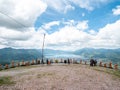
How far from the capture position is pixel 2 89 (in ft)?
62.1

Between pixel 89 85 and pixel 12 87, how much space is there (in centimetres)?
1012

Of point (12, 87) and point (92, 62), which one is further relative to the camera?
point (92, 62)

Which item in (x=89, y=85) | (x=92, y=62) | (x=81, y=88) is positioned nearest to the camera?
(x=81, y=88)

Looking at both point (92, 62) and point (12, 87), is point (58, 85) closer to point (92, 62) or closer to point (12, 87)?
point (12, 87)

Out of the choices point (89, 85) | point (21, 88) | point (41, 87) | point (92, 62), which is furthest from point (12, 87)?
point (92, 62)

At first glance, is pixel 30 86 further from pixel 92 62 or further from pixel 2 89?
pixel 92 62

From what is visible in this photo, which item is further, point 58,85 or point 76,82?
point 76,82

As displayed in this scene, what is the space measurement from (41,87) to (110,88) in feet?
29.9

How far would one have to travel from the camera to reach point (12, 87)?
782 inches

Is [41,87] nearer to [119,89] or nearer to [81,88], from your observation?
[81,88]

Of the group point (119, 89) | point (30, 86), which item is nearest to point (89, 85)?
point (119, 89)

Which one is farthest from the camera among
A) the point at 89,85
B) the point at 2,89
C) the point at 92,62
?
the point at 92,62

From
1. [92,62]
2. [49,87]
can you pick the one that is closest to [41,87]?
[49,87]

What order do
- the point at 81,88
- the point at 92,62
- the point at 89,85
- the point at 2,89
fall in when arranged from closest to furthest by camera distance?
the point at 2,89
the point at 81,88
the point at 89,85
the point at 92,62
